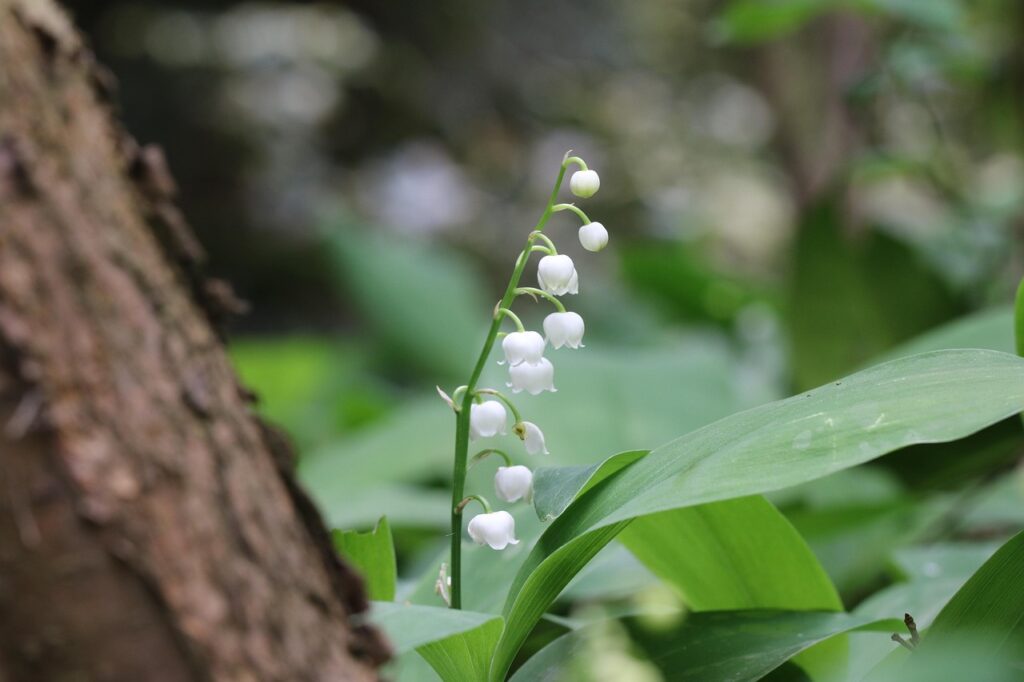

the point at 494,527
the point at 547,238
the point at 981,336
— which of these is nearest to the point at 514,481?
the point at 494,527

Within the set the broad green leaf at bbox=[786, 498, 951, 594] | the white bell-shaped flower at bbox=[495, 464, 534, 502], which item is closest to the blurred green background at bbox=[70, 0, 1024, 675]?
the broad green leaf at bbox=[786, 498, 951, 594]

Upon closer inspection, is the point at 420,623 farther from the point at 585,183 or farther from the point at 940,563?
the point at 940,563

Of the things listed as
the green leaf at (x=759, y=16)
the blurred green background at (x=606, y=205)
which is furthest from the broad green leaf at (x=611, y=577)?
the green leaf at (x=759, y=16)

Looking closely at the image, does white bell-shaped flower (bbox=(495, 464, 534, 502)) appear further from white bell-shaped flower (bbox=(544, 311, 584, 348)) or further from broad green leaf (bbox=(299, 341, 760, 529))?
broad green leaf (bbox=(299, 341, 760, 529))

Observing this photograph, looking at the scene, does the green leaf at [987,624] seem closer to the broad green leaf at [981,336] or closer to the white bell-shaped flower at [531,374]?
the white bell-shaped flower at [531,374]

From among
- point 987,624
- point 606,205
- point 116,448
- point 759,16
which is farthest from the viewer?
point 606,205

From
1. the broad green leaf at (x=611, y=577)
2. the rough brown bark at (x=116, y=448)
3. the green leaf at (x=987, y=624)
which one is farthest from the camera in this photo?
the broad green leaf at (x=611, y=577)
